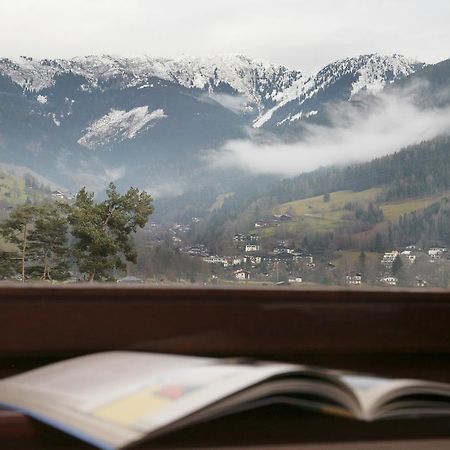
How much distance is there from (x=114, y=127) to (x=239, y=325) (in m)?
1.07

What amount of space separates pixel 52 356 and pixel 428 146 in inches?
59.4

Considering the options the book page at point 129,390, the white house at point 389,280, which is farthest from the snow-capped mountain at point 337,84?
the book page at point 129,390

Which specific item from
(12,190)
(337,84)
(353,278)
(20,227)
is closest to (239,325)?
(353,278)

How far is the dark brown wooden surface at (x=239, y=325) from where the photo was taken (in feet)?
5.10

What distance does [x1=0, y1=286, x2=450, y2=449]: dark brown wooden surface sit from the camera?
5.10ft

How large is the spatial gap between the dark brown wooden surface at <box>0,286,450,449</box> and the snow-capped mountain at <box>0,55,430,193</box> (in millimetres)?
736

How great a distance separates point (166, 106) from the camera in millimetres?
2561

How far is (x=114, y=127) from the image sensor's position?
2.47m

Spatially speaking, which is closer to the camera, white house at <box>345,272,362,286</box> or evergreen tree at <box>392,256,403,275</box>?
→ white house at <box>345,272,362,286</box>

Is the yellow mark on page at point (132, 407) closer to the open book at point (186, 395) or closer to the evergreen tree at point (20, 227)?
the open book at point (186, 395)

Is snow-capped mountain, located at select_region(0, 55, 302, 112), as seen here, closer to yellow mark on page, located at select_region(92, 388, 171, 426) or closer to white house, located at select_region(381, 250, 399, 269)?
white house, located at select_region(381, 250, 399, 269)

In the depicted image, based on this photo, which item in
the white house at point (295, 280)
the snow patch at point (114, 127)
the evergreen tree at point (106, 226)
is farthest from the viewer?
the snow patch at point (114, 127)

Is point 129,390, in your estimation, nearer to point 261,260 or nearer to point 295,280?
point 295,280

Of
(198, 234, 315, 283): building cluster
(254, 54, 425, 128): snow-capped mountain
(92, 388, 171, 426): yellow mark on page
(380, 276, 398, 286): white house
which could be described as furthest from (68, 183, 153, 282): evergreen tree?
(92, 388, 171, 426): yellow mark on page
